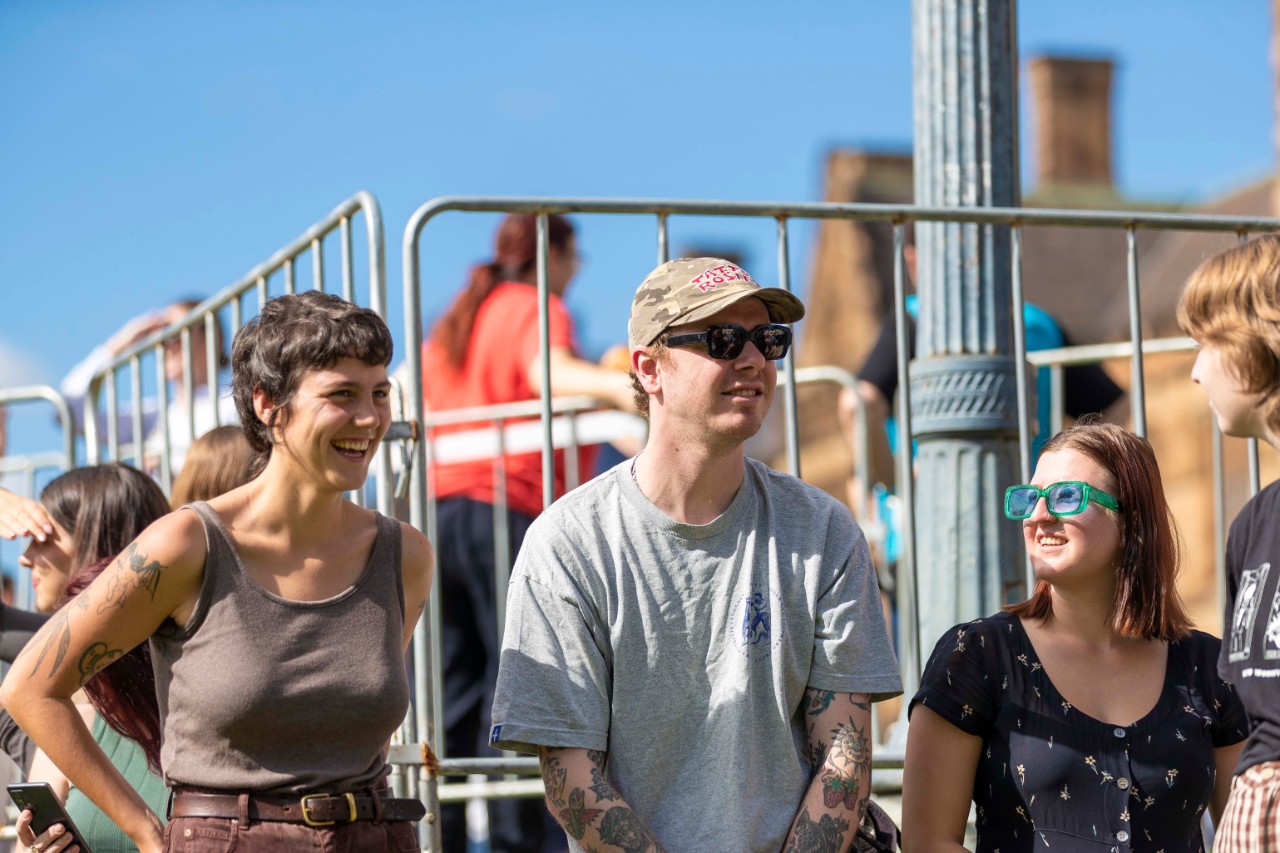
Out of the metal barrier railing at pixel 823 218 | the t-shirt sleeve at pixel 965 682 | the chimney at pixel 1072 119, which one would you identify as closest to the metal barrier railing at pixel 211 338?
the metal barrier railing at pixel 823 218

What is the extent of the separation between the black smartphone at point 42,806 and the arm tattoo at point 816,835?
140 centimetres

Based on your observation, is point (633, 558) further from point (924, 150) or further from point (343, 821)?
point (924, 150)

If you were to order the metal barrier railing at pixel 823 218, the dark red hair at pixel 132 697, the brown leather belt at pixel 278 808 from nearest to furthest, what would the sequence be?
1. the brown leather belt at pixel 278 808
2. the dark red hair at pixel 132 697
3. the metal barrier railing at pixel 823 218

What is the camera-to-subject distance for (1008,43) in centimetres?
483

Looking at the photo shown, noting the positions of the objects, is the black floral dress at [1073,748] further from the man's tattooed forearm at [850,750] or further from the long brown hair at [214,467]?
the long brown hair at [214,467]

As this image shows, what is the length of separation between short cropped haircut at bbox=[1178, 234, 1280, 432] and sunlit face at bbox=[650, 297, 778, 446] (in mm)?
880

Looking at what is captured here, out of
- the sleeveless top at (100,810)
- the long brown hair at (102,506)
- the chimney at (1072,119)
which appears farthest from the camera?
the chimney at (1072,119)

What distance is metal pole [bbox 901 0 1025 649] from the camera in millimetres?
4676

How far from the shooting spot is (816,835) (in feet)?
11.2

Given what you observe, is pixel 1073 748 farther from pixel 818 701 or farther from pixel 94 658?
pixel 94 658

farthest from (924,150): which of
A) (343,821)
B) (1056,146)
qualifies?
(1056,146)

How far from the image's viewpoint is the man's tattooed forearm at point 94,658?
3.27 meters

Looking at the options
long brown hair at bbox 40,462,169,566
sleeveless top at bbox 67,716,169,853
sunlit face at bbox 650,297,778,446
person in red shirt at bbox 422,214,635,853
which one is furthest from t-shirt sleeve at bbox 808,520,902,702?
person in red shirt at bbox 422,214,635,853

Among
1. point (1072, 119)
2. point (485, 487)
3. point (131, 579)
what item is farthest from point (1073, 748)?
point (1072, 119)
